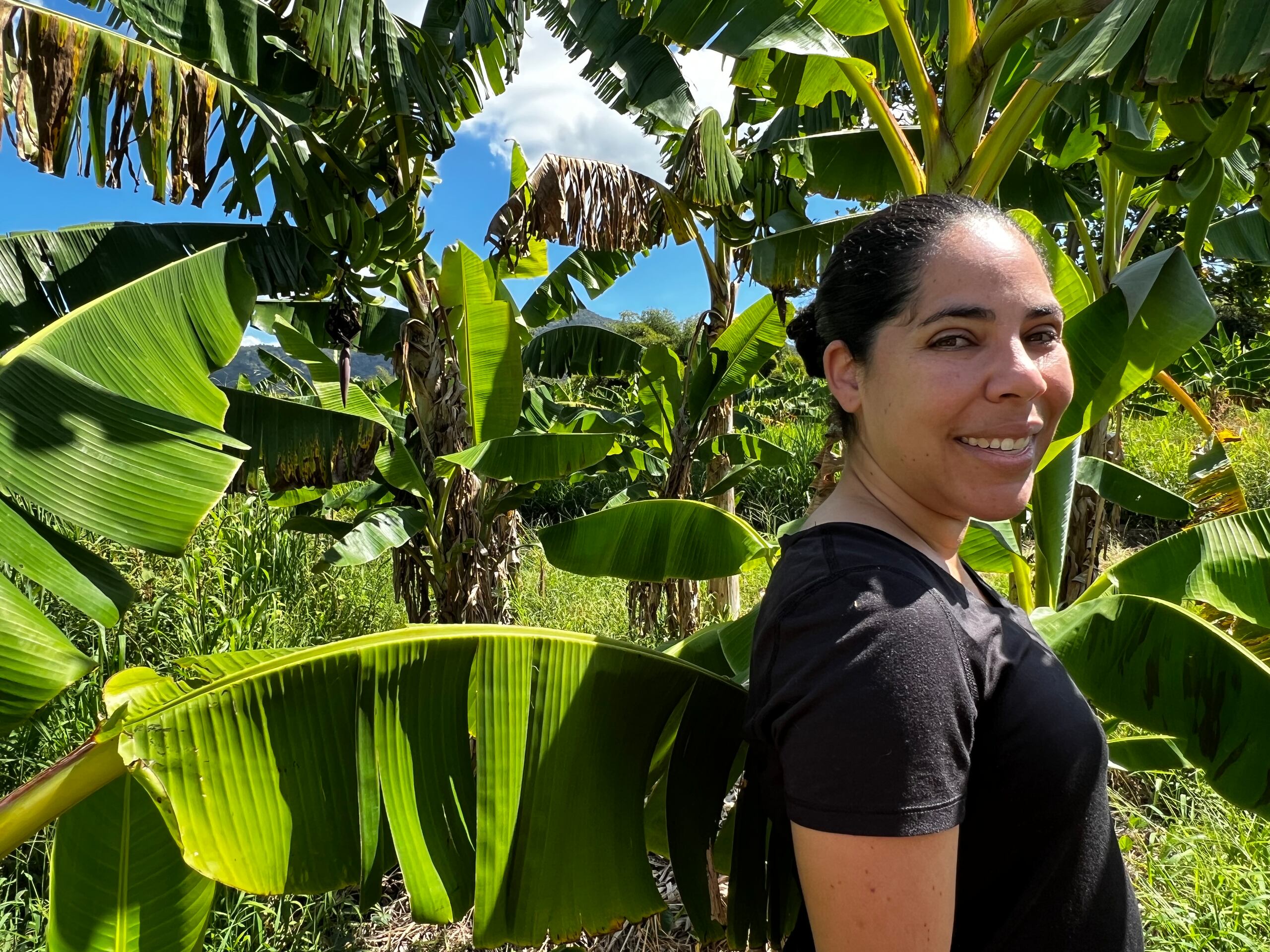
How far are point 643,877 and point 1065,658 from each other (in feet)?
3.30

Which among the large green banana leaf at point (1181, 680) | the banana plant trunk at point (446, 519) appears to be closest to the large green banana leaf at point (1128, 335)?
the large green banana leaf at point (1181, 680)

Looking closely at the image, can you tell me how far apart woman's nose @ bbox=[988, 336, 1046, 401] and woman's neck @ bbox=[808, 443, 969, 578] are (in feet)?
0.61

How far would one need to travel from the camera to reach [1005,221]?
1.19 m

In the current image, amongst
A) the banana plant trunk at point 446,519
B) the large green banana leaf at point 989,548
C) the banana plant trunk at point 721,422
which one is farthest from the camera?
the banana plant trunk at point 721,422

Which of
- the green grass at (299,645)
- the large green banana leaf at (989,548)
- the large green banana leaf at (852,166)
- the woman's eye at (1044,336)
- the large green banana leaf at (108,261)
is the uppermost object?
the large green banana leaf at (852,166)

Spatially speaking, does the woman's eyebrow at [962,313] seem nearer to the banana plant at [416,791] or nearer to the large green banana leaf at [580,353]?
the banana plant at [416,791]

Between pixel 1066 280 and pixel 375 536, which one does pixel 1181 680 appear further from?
pixel 375 536

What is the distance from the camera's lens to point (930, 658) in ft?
2.85

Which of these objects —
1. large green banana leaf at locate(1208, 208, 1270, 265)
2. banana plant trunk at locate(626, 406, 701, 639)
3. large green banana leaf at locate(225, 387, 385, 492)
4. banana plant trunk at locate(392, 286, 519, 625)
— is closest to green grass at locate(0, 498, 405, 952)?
banana plant trunk at locate(392, 286, 519, 625)

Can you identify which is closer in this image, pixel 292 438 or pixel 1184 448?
pixel 292 438

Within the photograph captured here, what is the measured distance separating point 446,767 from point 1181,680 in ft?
4.79

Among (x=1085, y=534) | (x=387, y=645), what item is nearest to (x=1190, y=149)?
(x=387, y=645)

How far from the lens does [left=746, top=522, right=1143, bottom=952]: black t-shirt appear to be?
82cm

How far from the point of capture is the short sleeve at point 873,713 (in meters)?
0.81
